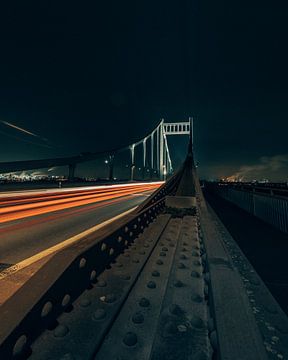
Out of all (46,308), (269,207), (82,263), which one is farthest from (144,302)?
(269,207)

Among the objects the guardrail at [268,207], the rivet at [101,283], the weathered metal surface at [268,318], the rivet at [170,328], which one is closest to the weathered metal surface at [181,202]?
the guardrail at [268,207]

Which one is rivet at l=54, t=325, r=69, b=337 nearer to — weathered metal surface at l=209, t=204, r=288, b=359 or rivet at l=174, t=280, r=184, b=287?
rivet at l=174, t=280, r=184, b=287

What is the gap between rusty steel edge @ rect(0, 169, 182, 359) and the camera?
1.08 m

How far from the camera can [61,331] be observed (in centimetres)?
138

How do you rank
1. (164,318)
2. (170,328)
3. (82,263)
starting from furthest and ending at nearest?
1. (82,263)
2. (164,318)
3. (170,328)

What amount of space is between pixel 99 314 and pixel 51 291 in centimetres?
40

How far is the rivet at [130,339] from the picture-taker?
1341 millimetres

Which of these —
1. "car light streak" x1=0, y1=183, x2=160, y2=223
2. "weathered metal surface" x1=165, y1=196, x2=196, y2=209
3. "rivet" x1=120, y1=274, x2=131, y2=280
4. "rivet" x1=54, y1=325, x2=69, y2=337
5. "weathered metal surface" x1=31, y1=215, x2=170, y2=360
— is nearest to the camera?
"weathered metal surface" x1=31, y1=215, x2=170, y2=360

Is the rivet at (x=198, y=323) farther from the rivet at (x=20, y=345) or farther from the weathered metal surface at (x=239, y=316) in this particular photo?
the rivet at (x=20, y=345)

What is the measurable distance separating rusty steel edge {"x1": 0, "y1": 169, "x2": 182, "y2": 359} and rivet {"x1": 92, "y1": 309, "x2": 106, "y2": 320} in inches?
7.6

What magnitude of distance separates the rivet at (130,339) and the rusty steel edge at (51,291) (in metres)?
0.45

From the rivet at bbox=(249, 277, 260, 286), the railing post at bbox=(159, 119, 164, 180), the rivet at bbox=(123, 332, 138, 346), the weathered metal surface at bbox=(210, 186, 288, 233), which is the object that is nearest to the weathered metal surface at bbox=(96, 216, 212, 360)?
the rivet at bbox=(123, 332, 138, 346)

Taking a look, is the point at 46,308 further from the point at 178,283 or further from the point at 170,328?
the point at 178,283

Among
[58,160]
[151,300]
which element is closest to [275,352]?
[151,300]
